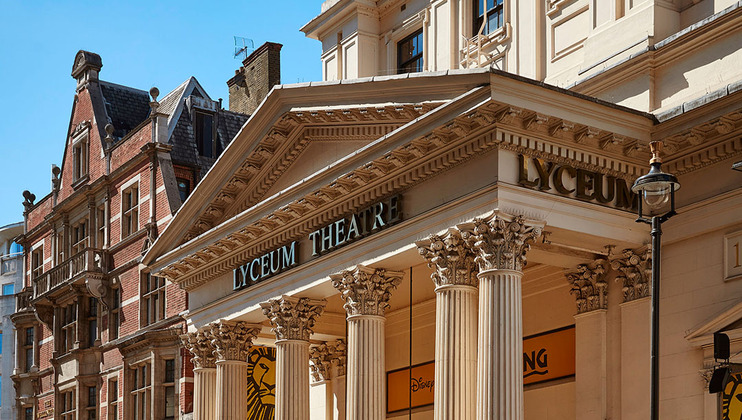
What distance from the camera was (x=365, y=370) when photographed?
23766 millimetres

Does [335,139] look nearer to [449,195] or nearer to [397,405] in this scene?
[449,195]

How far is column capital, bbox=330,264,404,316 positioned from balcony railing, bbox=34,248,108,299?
2020 cm

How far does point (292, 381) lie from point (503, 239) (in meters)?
8.21

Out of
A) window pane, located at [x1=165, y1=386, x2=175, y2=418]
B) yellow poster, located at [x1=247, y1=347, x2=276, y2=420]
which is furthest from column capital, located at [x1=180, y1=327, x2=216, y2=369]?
window pane, located at [x1=165, y1=386, x2=175, y2=418]

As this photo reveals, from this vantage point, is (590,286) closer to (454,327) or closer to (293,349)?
(454,327)

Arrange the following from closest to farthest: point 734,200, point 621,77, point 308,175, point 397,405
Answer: point 734,200
point 621,77
point 308,175
point 397,405

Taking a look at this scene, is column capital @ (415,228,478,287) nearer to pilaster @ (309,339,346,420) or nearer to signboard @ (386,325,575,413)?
signboard @ (386,325,575,413)

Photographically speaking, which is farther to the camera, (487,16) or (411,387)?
(411,387)

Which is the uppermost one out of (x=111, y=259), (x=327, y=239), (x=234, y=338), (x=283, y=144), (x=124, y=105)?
(x=124, y=105)

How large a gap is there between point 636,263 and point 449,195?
146 inches

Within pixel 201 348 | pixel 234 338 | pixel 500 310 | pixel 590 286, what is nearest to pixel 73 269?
pixel 201 348

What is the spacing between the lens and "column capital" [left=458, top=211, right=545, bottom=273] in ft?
67.7

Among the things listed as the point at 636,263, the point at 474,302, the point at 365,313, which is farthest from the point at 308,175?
the point at 636,263

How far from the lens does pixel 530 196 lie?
68.6 feet
